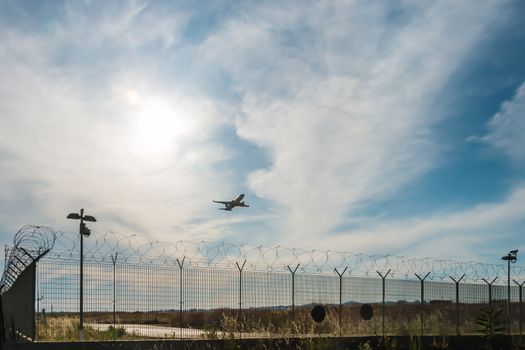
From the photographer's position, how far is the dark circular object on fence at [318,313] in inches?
773

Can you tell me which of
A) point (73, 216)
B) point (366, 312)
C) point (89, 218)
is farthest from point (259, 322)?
point (73, 216)

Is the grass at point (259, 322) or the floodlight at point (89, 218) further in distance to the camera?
the floodlight at point (89, 218)

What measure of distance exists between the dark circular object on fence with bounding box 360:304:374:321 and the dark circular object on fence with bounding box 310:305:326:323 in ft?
6.62

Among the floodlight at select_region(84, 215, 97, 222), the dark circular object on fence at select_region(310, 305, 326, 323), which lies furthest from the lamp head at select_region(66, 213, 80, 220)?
the dark circular object on fence at select_region(310, 305, 326, 323)

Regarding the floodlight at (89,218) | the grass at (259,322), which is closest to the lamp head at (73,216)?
the floodlight at (89,218)

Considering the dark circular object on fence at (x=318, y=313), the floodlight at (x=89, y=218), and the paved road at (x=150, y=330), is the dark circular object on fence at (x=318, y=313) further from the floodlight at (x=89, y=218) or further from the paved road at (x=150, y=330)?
the floodlight at (x=89, y=218)

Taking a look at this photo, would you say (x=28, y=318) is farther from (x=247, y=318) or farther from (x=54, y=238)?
(x=247, y=318)

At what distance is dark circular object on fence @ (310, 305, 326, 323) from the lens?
64.4 feet

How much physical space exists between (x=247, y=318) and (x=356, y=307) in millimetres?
4701

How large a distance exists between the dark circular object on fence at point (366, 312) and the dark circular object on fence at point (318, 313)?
2017mm

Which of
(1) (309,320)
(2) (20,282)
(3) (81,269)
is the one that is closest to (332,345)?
(1) (309,320)

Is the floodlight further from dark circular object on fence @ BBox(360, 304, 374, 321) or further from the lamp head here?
dark circular object on fence @ BBox(360, 304, 374, 321)

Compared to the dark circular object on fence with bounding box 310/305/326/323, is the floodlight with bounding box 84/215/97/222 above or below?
above

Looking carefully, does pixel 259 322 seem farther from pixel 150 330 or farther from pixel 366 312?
pixel 366 312
